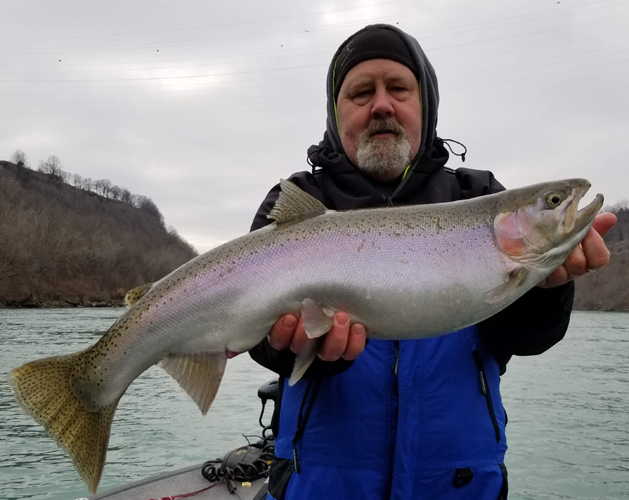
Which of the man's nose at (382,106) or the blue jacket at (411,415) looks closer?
the blue jacket at (411,415)

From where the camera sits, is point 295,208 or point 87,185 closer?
point 295,208

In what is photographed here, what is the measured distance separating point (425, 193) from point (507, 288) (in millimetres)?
961

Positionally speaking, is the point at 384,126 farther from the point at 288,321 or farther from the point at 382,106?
the point at 288,321

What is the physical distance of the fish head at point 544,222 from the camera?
93.2 inches

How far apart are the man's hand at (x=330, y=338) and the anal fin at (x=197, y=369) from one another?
29cm

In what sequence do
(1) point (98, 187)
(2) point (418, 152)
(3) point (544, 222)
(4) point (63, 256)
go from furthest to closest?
(1) point (98, 187), (4) point (63, 256), (2) point (418, 152), (3) point (544, 222)

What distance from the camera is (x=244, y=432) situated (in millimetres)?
11305

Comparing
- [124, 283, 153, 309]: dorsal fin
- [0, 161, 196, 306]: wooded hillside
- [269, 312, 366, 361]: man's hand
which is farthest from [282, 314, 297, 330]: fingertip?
[0, 161, 196, 306]: wooded hillside

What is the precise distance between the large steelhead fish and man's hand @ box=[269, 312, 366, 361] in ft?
0.17

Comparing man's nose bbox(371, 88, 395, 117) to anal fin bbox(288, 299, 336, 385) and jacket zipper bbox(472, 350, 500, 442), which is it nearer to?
anal fin bbox(288, 299, 336, 385)

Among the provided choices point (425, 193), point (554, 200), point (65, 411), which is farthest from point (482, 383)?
point (65, 411)

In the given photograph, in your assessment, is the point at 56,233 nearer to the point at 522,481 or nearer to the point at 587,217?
the point at 522,481

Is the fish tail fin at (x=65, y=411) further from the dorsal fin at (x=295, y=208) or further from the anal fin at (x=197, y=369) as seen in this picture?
the dorsal fin at (x=295, y=208)

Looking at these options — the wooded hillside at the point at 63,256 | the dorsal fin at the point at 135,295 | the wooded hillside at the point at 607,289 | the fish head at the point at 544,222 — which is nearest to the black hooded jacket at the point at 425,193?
the fish head at the point at 544,222
